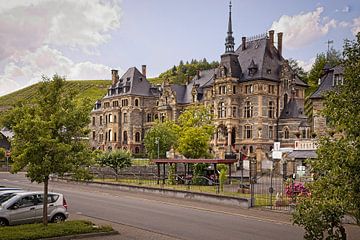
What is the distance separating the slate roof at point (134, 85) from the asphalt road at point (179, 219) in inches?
2582

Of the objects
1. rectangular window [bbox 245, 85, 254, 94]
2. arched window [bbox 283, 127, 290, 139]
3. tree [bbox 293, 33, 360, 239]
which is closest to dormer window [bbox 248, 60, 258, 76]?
rectangular window [bbox 245, 85, 254, 94]

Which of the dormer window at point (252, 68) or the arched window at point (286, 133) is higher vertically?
the dormer window at point (252, 68)

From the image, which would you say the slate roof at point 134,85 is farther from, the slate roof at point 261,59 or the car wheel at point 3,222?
the car wheel at point 3,222

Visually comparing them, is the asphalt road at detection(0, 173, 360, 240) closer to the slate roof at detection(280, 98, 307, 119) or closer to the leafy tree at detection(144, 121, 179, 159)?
the leafy tree at detection(144, 121, 179, 159)

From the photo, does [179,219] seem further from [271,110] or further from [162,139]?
[271,110]

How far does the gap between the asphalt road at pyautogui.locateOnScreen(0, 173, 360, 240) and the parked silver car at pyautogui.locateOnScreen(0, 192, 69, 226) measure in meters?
2.31

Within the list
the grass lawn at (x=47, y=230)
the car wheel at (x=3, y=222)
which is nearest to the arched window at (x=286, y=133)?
the grass lawn at (x=47, y=230)

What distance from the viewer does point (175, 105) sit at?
301 ft

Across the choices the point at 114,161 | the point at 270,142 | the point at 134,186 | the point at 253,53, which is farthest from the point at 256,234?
the point at 253,53

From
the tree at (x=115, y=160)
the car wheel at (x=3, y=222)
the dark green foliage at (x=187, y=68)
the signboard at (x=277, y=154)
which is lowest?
the car wheel at (x=3, y=222)

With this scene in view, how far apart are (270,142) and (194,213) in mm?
48228

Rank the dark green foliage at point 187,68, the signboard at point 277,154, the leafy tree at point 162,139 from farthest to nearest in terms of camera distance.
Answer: the dark green foliage at point 187,68 < the leafy tree at point 162,139 < the signboard at point 277,154

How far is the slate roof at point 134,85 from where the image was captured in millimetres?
99125

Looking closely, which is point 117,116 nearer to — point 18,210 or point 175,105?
point 175,105
